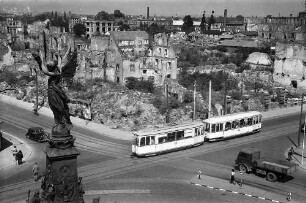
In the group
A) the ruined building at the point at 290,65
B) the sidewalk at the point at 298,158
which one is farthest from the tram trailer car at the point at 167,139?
the ruined building at the point at 290,65

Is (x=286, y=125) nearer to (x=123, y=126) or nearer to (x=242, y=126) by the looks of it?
(x=242, y=126)

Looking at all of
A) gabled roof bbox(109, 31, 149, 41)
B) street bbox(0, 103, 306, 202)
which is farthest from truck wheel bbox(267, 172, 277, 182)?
gabled roof bbox(109, 31, 149, 41)

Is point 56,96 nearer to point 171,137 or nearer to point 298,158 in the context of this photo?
point 171,137

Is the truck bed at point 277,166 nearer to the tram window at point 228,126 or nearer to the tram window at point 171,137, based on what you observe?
the tram window at point 171,137

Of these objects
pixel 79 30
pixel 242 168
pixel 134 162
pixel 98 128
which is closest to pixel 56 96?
pixel 134 162

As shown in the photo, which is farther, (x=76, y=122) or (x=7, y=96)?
(x=7, y=96)

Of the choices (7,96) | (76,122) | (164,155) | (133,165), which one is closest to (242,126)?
(164,155)

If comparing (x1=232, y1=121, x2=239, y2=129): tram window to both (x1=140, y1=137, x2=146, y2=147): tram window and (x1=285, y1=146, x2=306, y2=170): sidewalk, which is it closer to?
(x1=285, y1=146, x2=306, y2=170): sidewalk
